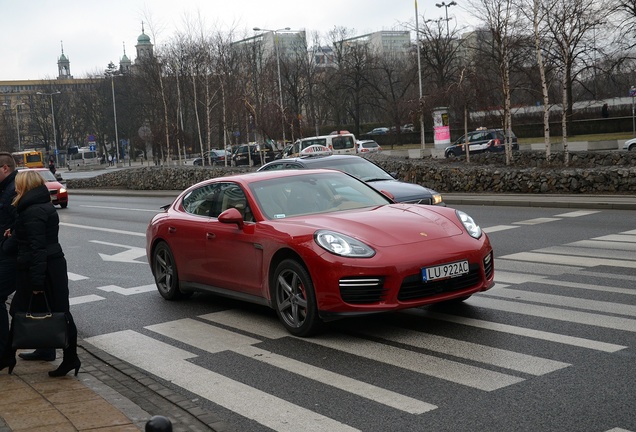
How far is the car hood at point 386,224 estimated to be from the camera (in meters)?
7.49

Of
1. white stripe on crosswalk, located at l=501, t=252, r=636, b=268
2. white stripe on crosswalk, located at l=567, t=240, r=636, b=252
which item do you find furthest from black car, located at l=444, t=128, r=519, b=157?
white stripe on crosswalk, located at l=501, t=252, r=636, b=268

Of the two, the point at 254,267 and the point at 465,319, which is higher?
the point at 254,267

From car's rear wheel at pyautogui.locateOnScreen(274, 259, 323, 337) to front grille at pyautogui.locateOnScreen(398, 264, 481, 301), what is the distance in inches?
30.9

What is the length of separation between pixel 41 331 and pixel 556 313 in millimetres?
4489

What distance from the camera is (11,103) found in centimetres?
18088

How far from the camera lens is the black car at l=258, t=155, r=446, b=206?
14.9 metres

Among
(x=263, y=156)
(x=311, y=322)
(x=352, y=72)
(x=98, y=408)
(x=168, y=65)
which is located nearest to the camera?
(x=98, y=408)

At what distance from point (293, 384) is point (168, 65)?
2126 inches

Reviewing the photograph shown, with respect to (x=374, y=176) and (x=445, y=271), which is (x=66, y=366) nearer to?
(x=445, y=271)

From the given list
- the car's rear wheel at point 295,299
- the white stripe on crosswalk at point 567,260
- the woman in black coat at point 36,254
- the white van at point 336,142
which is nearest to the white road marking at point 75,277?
the car's rear wheel at point 295,299

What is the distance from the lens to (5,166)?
7258 mm

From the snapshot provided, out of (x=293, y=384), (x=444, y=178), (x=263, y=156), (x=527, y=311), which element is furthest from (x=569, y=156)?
(x=263, y=156)

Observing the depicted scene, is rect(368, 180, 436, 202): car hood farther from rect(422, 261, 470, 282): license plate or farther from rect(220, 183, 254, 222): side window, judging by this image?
rect(422, 261, 470, 282): license plate

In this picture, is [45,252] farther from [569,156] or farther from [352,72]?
[352,72]
